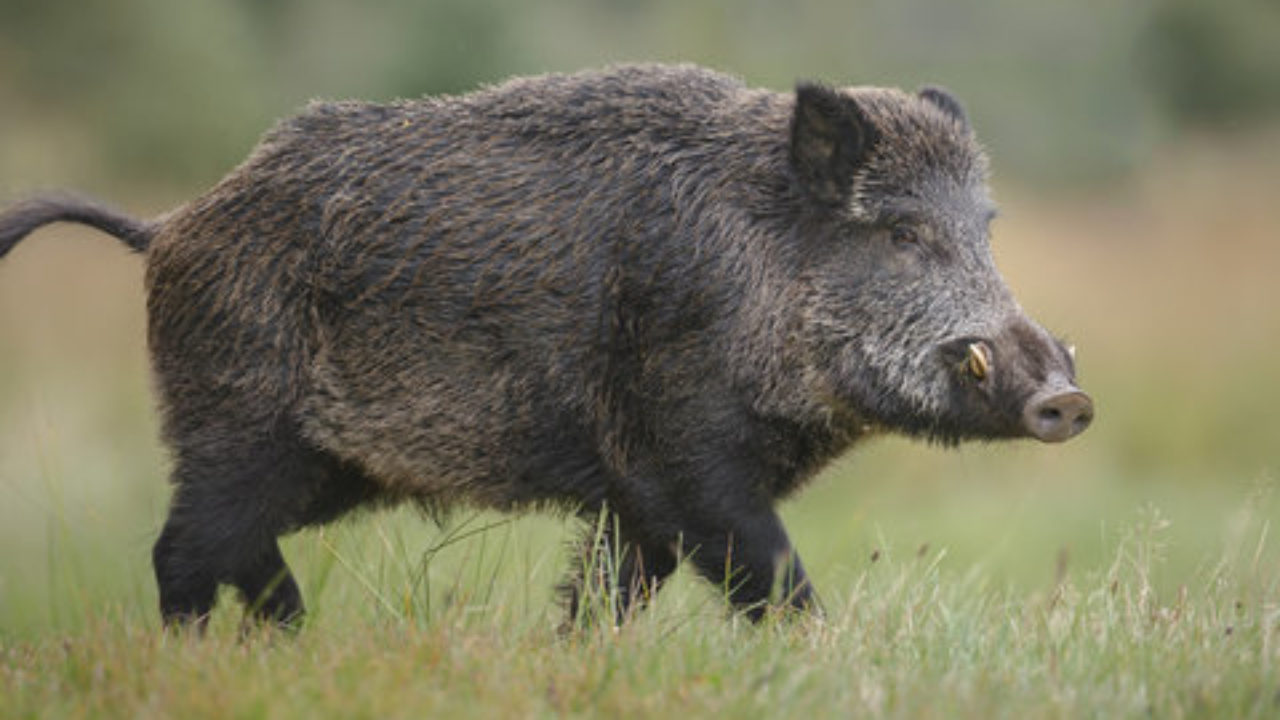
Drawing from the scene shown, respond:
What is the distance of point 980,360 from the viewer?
4672 mm

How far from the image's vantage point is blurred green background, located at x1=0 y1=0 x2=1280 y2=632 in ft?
32.5

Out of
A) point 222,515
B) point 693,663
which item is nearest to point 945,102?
point 693,663

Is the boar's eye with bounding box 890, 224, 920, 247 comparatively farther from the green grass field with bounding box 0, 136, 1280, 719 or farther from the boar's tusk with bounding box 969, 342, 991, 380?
the green grass field with bounding box 0, 136, 1280, 719

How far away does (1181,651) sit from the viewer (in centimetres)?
407

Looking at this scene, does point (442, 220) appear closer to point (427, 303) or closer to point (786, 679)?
point (427, 303)

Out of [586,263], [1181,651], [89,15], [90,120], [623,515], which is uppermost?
[89,15]

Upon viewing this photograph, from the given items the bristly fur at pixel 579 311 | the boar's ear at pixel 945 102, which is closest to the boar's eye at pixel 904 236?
the bristly fur at pixel 579 311

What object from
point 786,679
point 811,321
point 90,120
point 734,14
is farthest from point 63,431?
point 734,14

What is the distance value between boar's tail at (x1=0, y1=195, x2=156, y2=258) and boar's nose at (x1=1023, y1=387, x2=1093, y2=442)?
291 centimetres

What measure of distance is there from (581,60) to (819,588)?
25.8 meters

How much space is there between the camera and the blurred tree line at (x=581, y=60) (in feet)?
77.8

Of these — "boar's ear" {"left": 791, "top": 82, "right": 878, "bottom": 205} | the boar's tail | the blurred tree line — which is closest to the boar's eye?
"boar's ear" {"left": 791, "top": 82, "right": 878, "bottom": 205}

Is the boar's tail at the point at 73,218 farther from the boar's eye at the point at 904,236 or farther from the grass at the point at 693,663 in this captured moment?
the boar's eye at the point at 904,236

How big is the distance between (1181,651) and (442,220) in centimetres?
251
